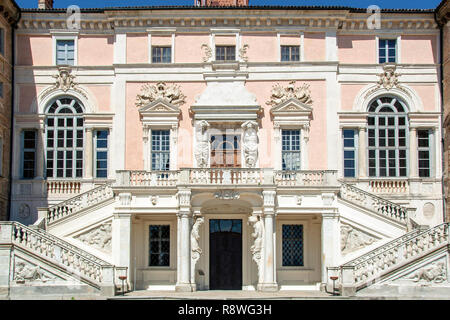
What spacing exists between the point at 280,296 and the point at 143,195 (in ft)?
24.8

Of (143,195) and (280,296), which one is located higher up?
(143,195)

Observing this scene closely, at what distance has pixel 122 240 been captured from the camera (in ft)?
88.7

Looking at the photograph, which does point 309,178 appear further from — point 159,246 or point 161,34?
point 161,34

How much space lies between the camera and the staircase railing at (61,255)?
79.8 ft

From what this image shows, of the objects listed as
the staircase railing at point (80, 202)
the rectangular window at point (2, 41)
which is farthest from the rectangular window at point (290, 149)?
the rectangular window at point (2, 41)

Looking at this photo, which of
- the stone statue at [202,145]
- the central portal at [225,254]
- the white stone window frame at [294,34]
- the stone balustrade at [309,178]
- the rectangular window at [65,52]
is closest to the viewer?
the stone balustrade at [309,178]

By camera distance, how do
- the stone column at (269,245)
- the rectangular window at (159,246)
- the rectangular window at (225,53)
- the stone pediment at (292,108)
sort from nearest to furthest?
the stone column at (269,245)
the rectangular window at (159,246)
the stone pediment at (292,108)
the rectangular window at (225,53)

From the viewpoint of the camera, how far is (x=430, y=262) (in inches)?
967

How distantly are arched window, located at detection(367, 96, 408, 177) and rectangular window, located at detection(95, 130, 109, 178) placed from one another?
12.9 metres

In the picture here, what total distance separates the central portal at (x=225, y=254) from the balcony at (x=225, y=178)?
3176 mm

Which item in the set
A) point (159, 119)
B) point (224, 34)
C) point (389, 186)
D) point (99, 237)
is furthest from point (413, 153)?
point (99, 237)

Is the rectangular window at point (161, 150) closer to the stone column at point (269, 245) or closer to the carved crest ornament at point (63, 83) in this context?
the carved crest ornament at point (63, 83)
